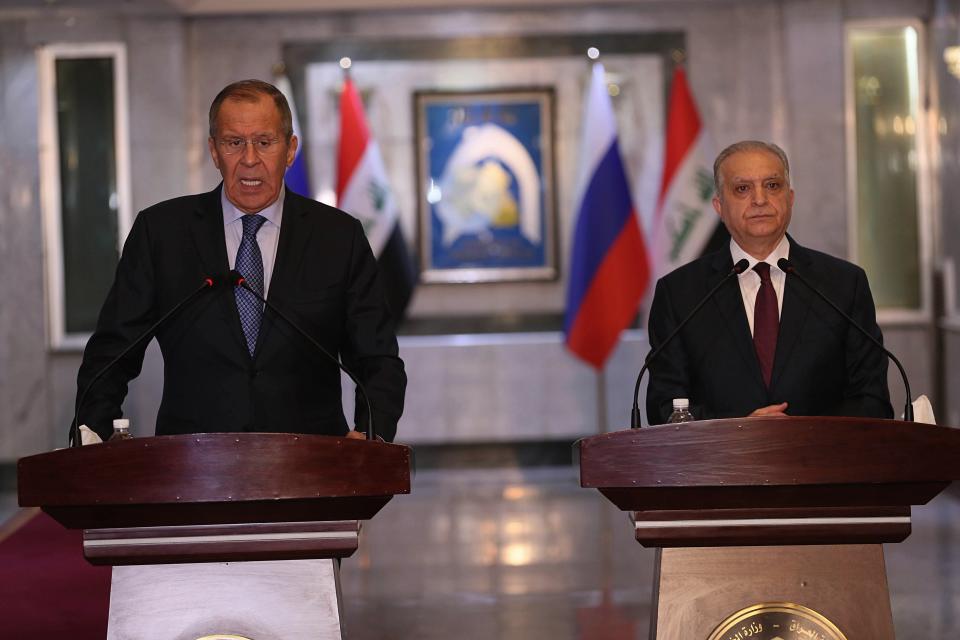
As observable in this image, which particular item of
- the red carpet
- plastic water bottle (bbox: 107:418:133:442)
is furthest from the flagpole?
plastic water bottle (bbox: 107:418:133:442)

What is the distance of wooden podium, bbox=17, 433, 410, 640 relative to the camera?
2.33 meters

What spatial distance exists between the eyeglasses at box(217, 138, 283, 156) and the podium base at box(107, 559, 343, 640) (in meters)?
0.96

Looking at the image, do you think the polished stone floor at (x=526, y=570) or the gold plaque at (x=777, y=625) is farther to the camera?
the polished stone floor at (x=526, y=570)

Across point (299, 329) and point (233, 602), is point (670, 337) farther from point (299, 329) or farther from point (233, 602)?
point (233, 602)

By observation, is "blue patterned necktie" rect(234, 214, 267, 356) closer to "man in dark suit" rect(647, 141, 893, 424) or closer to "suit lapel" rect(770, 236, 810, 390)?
"man in dark suit" rect(647, 141, 893, 424)

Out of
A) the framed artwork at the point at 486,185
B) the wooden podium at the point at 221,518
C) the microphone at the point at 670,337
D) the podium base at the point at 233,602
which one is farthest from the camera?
the framed artwork at the point at 486,185

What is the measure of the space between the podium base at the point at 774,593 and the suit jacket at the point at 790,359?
51 centimetres

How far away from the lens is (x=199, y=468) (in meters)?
2.33

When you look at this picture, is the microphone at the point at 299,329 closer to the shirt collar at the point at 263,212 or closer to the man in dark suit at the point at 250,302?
the man in dark suit at the point at 250,302

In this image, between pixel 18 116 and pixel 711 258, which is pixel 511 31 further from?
pixel 711 258

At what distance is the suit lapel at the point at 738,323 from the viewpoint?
10.1ft

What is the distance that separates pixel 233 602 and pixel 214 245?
2.92 ft

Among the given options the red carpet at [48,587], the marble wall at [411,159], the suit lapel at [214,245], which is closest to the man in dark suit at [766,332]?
the suit lapel at [214,245]

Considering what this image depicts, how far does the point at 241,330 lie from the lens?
9.69ft
